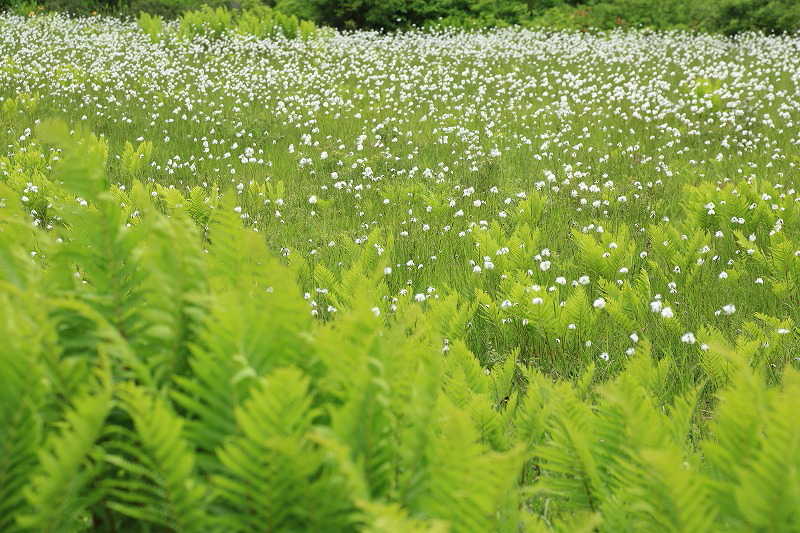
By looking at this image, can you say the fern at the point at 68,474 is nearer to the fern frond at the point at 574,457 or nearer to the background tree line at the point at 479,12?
the fern frond at the point at 574,457

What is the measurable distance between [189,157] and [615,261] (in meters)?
5.37

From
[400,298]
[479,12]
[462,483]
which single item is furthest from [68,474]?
[479,12]

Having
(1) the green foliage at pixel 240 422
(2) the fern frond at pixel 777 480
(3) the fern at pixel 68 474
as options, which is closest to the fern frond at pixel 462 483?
(1) the green foliage at pixel 240 422

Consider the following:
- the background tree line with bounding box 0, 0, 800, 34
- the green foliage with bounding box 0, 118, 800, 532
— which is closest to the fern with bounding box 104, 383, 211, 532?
the green foliage with bounding box 0, 118, 800, 532

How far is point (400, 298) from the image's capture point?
3990 millimetres

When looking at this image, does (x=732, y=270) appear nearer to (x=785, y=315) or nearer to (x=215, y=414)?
(x=785, y=315)

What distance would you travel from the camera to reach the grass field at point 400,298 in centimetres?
137

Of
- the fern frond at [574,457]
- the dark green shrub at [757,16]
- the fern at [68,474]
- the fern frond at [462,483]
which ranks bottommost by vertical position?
Answer: the fern frond at [574,457]

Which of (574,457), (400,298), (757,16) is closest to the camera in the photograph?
(574,457)

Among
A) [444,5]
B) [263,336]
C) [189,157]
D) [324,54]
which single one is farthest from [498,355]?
[444,5]

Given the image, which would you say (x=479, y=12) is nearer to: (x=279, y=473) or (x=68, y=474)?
(x=279, y=473)

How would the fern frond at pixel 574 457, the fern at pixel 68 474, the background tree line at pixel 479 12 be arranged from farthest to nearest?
the background tree line at pixel 479 12 < the fern frond at pixel 574 457 < the fern at pixel 68 474

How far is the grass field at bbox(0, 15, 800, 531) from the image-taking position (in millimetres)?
1366

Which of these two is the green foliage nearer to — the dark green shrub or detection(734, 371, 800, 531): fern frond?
detection(734, 371, 800, 531): fern frond
